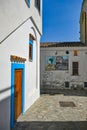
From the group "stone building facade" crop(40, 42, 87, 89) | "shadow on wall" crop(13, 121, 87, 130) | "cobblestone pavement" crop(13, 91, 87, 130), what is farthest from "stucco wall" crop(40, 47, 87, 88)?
"shadow on wall" crop(13, 121, 87, 130)

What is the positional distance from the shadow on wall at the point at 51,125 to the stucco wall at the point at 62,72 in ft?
35.8

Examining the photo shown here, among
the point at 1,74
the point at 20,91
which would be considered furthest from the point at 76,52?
the point at 1,74

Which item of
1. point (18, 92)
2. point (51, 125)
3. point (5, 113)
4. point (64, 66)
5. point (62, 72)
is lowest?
point (51, 125)

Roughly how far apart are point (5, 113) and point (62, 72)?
12979 mm

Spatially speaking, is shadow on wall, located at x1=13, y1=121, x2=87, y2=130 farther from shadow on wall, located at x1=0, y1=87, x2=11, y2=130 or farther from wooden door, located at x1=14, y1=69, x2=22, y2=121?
shadow on wall, located at x1=0, y1=87, x2=11, y2=130

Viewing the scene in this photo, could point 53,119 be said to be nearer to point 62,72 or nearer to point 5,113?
point 5,113

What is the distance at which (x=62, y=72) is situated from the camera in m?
18.4

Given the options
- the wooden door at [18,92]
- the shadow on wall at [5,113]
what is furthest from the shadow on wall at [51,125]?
the shadow on wall at [5,113]

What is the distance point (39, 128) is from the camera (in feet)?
22.3

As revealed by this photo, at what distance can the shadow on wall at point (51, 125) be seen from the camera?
22.4 feet

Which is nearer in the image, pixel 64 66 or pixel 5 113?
pixel 5 113

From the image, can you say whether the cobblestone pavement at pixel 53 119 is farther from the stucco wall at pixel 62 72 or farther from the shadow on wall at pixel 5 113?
the stucco wall at pixel 62 72

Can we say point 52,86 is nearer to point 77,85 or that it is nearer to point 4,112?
point 77,85

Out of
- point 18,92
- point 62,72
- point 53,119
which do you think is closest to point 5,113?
point 18,92
